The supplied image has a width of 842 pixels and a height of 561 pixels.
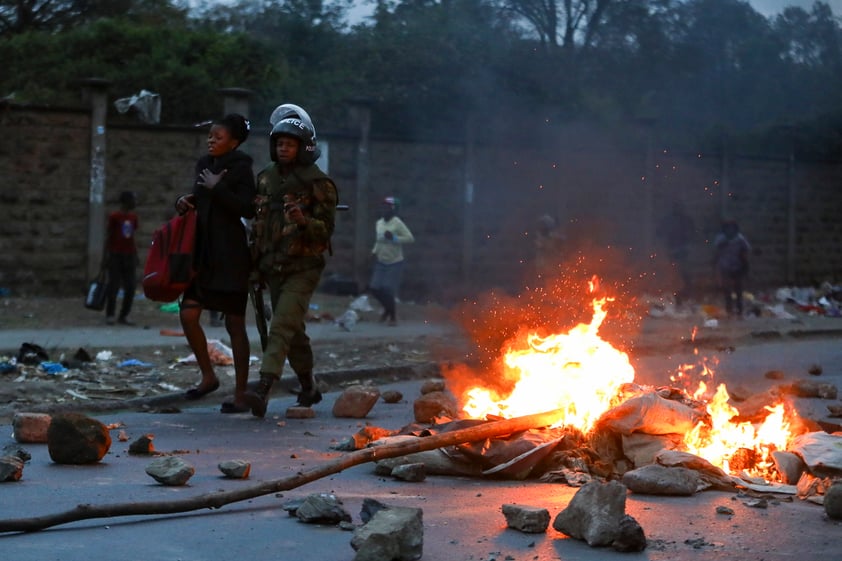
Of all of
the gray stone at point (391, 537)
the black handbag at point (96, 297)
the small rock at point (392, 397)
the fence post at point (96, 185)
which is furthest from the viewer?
the fence post at point (96, 185)

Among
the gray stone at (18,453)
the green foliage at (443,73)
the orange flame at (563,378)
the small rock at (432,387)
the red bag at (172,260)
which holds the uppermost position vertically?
→ the green foliage at (443,73)

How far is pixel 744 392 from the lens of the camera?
8547 mm

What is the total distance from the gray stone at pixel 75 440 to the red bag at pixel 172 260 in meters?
1.80

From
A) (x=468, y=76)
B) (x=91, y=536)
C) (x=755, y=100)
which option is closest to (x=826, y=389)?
(x=91, y=536)

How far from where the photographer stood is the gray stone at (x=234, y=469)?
18.7ft

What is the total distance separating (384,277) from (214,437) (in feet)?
28.4

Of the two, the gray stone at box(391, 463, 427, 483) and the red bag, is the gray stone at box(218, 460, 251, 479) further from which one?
the red bag

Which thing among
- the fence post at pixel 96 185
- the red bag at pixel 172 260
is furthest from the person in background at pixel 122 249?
the red bag at pixel 172 260

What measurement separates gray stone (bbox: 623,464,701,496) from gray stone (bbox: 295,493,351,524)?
136 cm

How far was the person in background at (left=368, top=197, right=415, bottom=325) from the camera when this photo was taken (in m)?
15.6

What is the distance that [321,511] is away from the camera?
4789 mm

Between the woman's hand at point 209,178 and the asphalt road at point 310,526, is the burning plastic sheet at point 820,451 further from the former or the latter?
the woman's hand at point 209,178

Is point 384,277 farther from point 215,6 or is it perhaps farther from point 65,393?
point 215,6

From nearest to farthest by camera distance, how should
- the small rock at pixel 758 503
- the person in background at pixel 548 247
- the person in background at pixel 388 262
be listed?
1. the small rock at pixel 758 503
2. the person in background at pixel 548 247
3. the person in background at pixel 388 262
